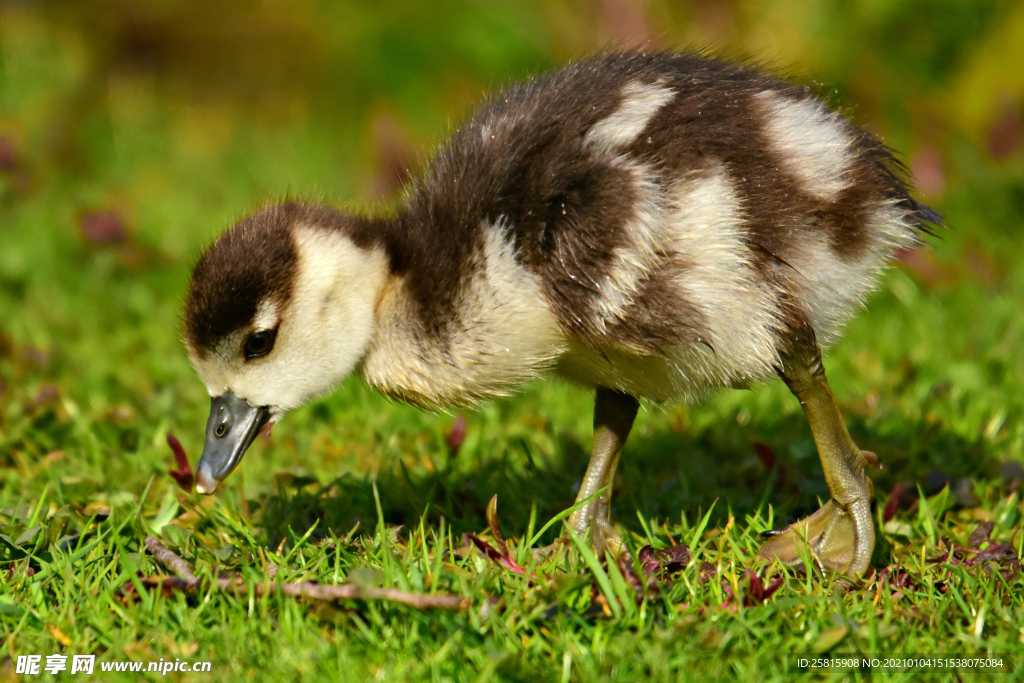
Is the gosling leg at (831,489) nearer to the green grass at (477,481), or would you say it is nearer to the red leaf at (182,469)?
the green grass at (477,481)

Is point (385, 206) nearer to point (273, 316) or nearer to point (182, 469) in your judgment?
point (273, 316)

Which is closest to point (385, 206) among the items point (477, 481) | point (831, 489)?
point (477, 481)

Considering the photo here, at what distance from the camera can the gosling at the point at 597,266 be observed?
2.83 m

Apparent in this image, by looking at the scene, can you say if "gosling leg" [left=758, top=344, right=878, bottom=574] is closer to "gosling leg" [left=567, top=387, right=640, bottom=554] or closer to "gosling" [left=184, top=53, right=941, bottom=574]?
"gosling" [left=184, top=53, right=941, bottom=574]

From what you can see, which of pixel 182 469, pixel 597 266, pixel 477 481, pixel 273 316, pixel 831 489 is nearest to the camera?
pixel 597 266

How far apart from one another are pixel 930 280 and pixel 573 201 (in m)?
3.40

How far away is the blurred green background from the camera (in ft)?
12.7

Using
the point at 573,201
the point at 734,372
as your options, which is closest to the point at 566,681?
the point at 734,372

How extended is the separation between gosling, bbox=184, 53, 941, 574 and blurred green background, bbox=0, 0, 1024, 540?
420mm

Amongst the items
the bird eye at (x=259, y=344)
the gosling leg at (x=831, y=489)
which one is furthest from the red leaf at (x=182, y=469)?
the gosling leg at (x=831, y=489)

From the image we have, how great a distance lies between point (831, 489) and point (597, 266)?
3.61 ft

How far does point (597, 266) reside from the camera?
280cm

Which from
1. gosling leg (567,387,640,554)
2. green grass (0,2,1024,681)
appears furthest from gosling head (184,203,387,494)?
gosling leg (567,387,640,554)

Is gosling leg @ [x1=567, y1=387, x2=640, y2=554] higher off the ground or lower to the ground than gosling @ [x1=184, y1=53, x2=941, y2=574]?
lower
